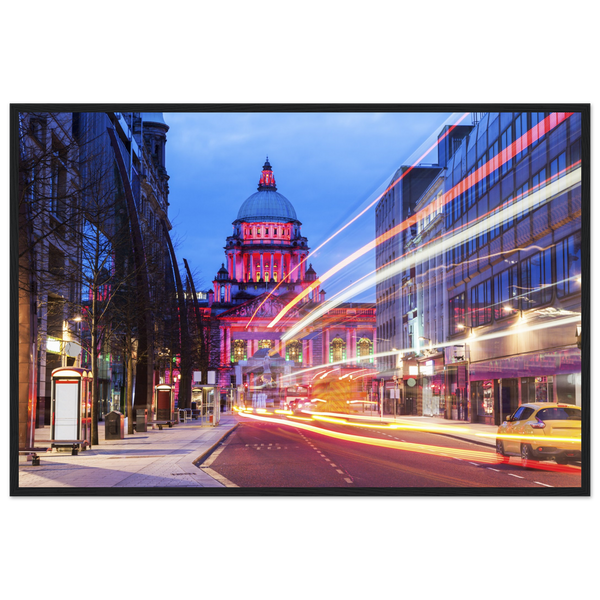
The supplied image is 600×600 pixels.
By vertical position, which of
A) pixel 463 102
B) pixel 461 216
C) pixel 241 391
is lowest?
pixel 241 391

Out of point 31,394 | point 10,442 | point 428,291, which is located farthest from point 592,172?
point 428,291

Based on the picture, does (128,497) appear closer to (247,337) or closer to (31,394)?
(31,394)

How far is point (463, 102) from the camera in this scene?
12500mm

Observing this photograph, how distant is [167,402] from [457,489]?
35.6m

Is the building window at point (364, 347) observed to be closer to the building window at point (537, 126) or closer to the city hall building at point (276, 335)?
the city hall building at point (276, 335)

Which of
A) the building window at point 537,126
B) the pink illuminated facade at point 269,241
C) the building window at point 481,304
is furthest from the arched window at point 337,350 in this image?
the building window at point 537,126

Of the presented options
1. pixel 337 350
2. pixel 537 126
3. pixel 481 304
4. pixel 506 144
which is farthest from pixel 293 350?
pixel 537 126

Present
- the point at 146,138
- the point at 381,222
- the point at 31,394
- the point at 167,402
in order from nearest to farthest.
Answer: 1. the point at 31,394
2. the point at 167,402
3. the point at 146,138
4. the point at 381,222

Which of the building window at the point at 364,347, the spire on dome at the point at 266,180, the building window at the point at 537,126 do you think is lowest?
the building window at the point at 364,347

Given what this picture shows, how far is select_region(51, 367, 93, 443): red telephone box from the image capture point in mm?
23672

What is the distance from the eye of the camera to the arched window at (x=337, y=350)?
13875 cm

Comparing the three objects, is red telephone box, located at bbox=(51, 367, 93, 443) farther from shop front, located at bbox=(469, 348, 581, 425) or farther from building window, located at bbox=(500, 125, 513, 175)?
building window, located at bbox=(500, 125, 513, 175)

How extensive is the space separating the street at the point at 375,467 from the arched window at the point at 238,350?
97263 mm

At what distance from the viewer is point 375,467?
19922 millimetres
